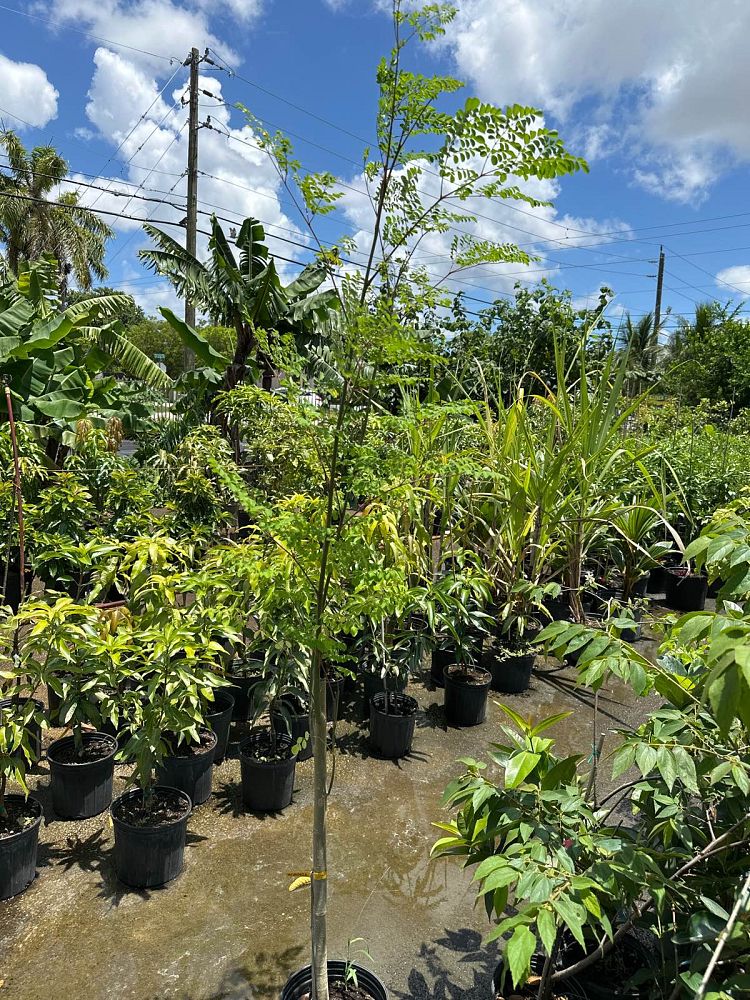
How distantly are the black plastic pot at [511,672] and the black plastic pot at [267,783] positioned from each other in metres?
2.19

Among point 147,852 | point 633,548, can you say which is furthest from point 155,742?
point 633,548

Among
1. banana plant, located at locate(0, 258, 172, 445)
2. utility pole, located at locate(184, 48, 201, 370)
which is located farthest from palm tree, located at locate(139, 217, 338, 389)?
utility pole, located at locate(184, 48, 201, 370)

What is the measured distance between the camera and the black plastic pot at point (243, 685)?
409cm

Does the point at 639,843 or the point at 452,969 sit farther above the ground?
the point at 639,843

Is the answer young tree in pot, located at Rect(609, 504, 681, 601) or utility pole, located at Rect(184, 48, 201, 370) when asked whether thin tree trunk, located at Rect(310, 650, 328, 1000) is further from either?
utility pole, located at Rect(184, 48, 201, 370)

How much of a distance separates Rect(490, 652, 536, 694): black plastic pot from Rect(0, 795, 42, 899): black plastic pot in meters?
3.33

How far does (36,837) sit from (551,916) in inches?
91.7

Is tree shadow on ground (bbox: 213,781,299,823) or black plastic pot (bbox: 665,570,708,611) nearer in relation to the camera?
tree shadow on ground (bbox: 213,781,299,823)

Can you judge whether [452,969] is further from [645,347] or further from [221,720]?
[645,347]

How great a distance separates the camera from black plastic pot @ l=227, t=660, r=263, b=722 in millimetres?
4094

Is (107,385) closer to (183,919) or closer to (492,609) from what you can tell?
(492,609)

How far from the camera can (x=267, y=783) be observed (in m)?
3.26

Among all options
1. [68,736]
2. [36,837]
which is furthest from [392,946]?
[68,736]

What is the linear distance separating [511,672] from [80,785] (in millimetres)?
3130
